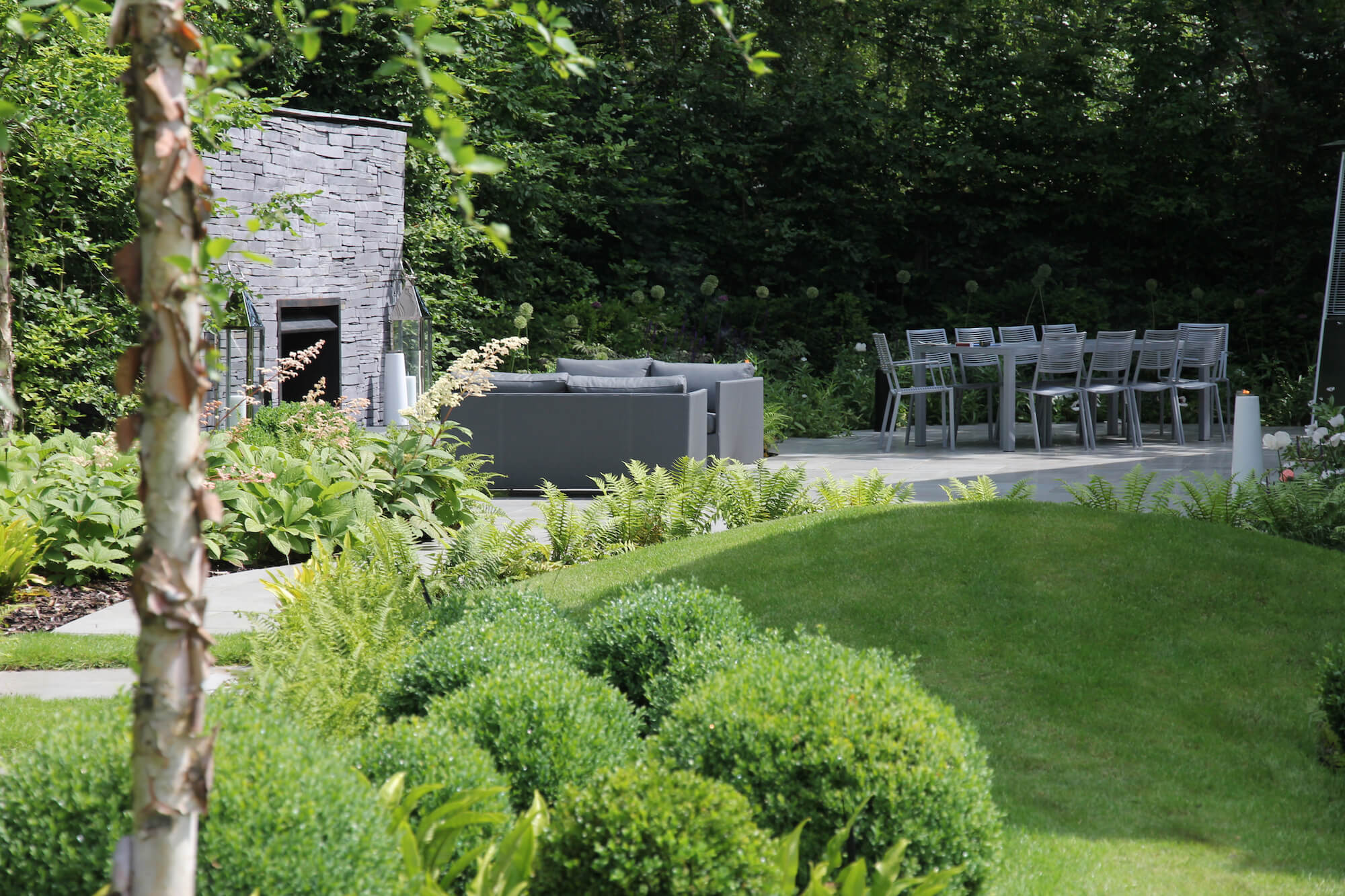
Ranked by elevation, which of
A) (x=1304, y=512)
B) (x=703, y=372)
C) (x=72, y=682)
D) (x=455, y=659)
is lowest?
(x=72, y=682)

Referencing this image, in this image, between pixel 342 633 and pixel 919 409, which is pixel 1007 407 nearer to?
pixel 919 409

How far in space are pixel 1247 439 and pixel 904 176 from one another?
379 inches

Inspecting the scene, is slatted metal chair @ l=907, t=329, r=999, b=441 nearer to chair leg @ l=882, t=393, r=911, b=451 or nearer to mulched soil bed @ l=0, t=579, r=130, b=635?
chair leg @ l=882, t=393, r=911, b=451

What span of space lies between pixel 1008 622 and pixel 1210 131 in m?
12.8

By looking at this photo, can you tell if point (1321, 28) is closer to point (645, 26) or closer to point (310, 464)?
point (645, 26)

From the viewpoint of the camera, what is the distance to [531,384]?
822cm

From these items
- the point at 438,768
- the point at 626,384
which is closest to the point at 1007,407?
the point at 626,384

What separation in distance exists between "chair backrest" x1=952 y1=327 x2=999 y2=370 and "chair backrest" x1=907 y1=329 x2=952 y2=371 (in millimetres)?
161

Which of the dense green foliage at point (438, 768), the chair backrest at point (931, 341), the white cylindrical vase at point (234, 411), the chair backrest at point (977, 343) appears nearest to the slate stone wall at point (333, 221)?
the white cylindrical vase at point (234, 411)

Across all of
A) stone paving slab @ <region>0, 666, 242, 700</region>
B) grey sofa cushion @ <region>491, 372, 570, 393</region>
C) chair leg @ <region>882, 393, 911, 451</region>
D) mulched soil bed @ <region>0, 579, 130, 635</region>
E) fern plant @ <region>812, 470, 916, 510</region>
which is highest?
→ grey sofa cushion @ <region>491, 372, 570, 393</region>

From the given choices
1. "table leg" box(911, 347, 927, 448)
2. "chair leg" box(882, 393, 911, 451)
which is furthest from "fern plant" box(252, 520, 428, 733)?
"table leg" box(911, 347, 927, 448)

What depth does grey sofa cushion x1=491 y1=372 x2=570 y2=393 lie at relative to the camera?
8.19 metres

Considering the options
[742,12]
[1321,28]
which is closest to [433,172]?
[742,12]

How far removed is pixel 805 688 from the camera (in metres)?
2.23
